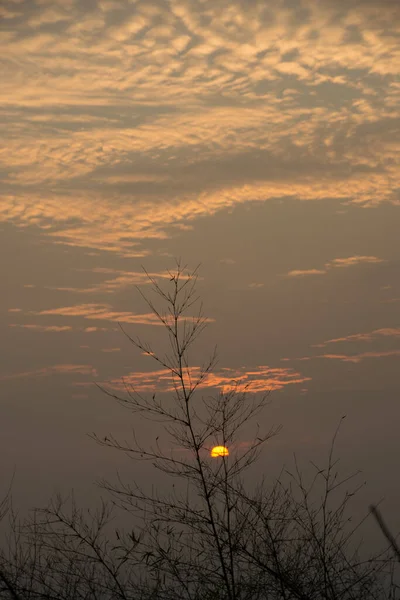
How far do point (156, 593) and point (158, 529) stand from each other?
1.08m

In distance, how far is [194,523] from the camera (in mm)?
9133

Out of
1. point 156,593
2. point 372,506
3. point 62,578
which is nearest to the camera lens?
point 372,506

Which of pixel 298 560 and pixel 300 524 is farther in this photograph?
pixel 298 560

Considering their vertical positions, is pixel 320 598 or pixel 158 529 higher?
pixel 158 529

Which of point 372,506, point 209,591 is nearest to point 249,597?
point 209,591

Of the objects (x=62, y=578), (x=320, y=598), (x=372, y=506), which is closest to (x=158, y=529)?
(x=320, y=598)

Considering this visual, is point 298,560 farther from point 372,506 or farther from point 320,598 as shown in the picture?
point 372,506

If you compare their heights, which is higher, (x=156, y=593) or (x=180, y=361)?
(x=180, y=361)

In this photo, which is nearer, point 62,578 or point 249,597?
point 249,597

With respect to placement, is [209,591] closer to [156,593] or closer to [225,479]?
[156,593]

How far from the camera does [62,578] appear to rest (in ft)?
38.5

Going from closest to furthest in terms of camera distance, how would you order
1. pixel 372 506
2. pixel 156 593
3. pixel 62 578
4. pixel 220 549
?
pixel 372 506, pixel 220 549, pixel 156 593, pixel 62 578

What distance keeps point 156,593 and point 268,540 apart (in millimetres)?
1787

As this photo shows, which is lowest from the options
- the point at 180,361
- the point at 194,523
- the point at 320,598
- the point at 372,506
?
the point at 372,506
